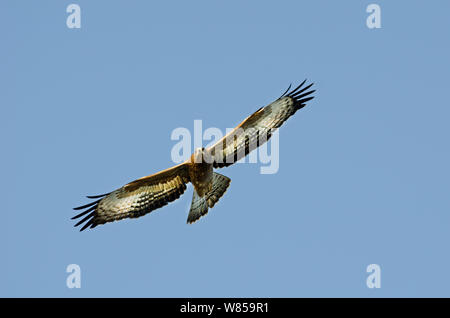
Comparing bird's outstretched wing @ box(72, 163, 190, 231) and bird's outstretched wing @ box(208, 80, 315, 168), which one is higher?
bird's outstretched wing @ box(208, 80, 315, 168)

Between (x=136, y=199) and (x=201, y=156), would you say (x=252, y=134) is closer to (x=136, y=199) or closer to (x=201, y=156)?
(x=201, y=156)

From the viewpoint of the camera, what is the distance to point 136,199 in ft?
44.4

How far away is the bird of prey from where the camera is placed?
13.1 meters

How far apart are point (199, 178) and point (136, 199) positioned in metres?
1.28

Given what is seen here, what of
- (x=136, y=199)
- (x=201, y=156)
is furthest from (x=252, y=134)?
(x=136, y=199)

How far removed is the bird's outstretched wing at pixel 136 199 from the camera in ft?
43.9

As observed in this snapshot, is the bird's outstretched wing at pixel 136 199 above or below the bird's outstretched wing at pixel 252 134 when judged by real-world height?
below

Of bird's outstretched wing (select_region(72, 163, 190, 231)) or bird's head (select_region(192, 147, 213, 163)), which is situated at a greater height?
bird's head (select_region(192, 147, 213, 163))

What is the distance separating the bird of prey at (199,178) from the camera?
1311cm

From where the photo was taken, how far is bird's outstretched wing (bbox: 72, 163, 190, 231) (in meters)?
13.4

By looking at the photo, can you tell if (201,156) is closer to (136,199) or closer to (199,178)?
(199,178)
